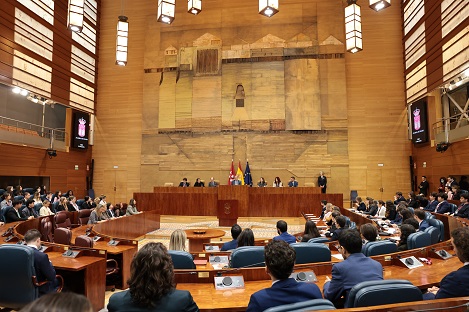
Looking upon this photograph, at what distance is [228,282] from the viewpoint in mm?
2410

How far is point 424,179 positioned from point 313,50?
276 inches

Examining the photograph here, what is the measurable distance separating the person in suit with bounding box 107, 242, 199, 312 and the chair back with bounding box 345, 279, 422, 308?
0.86 metres

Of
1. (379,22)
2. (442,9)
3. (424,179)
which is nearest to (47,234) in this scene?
(424,179)

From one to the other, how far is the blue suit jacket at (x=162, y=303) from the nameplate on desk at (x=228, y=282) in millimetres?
893

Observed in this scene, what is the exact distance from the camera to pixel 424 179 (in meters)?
11.4

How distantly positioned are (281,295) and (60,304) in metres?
1.09

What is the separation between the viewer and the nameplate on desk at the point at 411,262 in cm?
284

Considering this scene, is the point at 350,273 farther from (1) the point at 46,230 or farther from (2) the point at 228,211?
(2) the point at 228,211

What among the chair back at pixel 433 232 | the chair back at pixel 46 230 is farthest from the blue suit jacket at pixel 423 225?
the chair back at pixel 46 230

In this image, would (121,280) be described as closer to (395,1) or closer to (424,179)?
(424,179)

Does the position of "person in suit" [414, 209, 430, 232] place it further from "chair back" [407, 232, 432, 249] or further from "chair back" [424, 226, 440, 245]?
"chair back" [407, 232, 432, 249]

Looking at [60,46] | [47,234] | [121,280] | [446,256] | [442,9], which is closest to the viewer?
[446,256]

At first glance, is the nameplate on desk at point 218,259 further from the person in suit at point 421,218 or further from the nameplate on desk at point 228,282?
the person in suit at point 421,218

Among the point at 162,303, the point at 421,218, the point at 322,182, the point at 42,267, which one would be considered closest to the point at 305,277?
the point at 162,303
